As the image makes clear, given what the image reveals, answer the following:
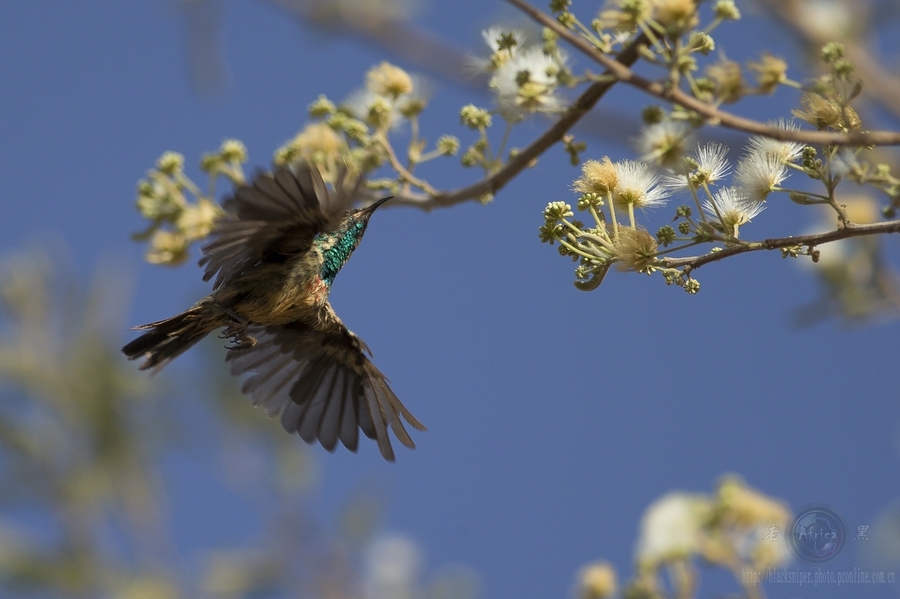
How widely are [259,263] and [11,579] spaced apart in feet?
12.8

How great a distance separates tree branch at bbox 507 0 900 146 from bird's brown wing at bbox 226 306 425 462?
2.26 meters

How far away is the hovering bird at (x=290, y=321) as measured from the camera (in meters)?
2.87

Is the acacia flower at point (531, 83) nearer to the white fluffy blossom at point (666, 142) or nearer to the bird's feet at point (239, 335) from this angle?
the white fluffy blossom at point (666, 142)

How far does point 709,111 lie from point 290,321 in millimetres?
2375

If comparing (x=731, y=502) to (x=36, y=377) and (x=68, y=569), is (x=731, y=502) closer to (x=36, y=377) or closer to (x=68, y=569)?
(x=68, y=569)

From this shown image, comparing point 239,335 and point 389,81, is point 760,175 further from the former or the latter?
point 239,335

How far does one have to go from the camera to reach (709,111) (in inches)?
67.4

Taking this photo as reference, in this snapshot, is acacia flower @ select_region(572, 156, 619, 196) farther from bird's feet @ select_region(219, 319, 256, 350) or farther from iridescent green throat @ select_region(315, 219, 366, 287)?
bird's feet @ select_region(219, 319, 256, 350)

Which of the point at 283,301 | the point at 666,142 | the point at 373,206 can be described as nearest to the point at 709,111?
the point at 666,142

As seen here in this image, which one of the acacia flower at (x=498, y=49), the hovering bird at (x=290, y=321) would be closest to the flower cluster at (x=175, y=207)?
the hovering bird at (x=290, y=321)

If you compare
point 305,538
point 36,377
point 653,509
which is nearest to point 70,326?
point 36,377

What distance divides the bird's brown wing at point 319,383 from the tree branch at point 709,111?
7.43 ft

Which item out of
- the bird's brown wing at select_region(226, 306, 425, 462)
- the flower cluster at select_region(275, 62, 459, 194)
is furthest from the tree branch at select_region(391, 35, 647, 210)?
the bird's brown wing at select_region(226, 306, 425, 462)

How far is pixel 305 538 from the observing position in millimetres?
6633
